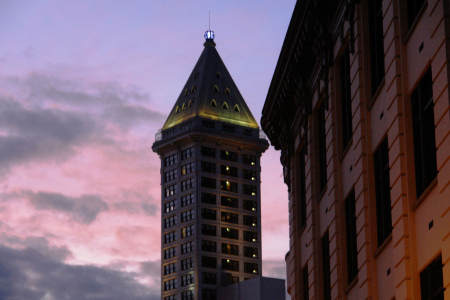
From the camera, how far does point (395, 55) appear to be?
106ft

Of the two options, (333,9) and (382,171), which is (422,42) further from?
(333,9)

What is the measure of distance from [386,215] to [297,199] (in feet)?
57.0

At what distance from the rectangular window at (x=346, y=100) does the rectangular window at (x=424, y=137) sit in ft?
28.0

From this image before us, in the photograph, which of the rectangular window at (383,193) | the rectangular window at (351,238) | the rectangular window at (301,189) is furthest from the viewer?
the rectangular window at (301,189)

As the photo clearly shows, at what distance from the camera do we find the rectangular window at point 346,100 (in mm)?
39656

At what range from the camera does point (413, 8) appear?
105ft

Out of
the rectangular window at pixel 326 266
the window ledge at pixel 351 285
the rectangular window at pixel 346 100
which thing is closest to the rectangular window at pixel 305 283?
the rectangular window at pixel 326 266

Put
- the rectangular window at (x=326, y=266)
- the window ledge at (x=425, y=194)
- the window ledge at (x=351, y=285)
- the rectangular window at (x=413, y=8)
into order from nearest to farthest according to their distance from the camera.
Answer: the window ledge at (x=425, y=194) → the rectangular window at (x=413, y=8) → the window ledge at (x=351, y=285) → the rectangular window at (x=326, y=266)

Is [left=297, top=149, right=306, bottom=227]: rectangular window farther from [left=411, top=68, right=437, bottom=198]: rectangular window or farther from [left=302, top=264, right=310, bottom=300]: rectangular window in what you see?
[left=411, top=68, right=437, bottom=198]: rectangular window

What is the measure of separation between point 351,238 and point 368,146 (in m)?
4.33

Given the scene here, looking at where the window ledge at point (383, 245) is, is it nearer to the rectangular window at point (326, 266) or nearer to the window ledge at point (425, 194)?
the window ledge at point (425, 194)

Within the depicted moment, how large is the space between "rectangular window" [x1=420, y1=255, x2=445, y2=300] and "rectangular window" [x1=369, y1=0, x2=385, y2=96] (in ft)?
27.2

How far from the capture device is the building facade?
28750 millimetres

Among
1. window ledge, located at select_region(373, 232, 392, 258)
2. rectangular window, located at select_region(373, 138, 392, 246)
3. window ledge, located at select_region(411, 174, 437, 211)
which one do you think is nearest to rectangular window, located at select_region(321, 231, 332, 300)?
rectangular window, located at select_region(373, 138, 392, 246)
